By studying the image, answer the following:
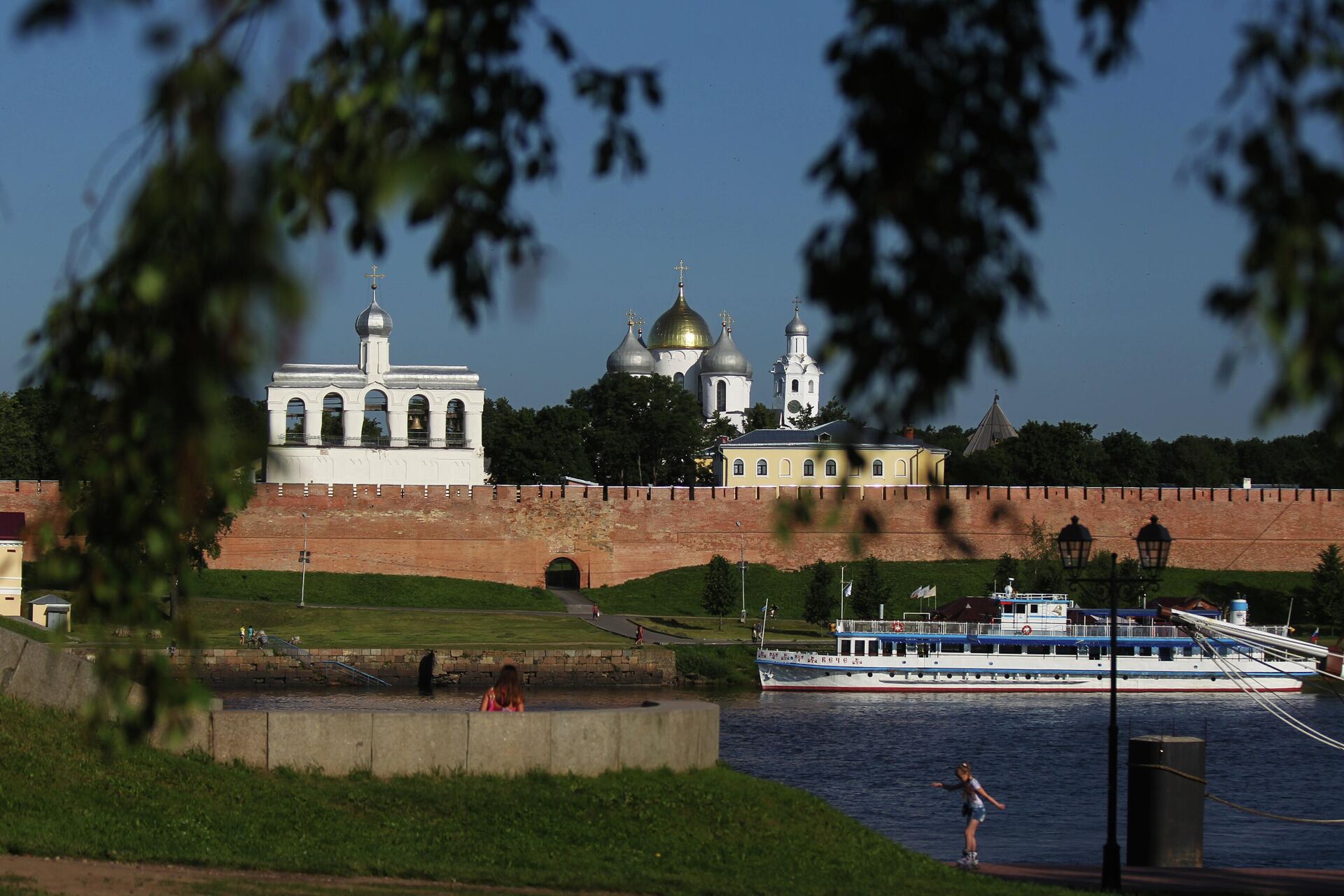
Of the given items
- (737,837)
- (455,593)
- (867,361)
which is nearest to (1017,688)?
(455,593)

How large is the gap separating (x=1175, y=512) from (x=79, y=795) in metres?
42.0

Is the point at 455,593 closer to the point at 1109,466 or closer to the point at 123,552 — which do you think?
the point at 1109,466

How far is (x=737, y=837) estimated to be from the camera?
10.6m

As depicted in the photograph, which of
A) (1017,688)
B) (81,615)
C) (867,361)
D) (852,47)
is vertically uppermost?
(852,47)

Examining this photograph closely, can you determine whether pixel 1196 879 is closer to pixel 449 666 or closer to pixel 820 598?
pixel 449 666

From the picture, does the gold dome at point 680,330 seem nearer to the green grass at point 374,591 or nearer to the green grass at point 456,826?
the green grass at point 374,591

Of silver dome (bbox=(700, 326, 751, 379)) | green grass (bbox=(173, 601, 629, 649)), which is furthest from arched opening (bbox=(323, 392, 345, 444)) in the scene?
silver dome (bbox=(700, 326, 751, 379))

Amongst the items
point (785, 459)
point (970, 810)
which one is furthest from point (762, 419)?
point (970, 810)

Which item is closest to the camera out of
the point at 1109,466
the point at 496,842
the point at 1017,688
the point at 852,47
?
the point at 852,47

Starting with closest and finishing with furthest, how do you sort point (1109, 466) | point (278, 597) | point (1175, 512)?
1. point (278, 597)
2. point (1175, 512)
3. point (1109, 466)

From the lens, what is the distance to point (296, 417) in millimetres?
48156

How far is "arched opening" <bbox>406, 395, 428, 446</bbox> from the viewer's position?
48.6 m

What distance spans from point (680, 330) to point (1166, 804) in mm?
71701

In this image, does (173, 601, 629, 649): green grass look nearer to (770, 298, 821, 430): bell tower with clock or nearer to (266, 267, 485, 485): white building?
(266, 267, 485, 485): white building
